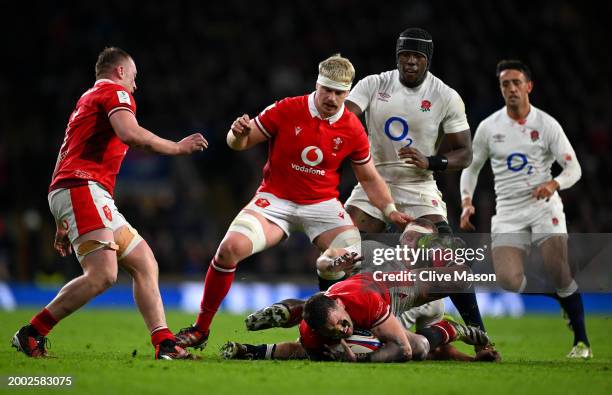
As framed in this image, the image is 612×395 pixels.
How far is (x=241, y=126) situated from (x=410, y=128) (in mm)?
1778

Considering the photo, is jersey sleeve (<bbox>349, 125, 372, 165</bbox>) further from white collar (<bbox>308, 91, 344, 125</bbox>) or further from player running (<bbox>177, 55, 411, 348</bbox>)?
white collar (<bbox>308, 91, 344, 125</bbox>)

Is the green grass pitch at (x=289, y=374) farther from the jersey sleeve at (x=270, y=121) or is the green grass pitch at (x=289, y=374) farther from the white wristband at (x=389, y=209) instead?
the jersey sleeve at (x=270, y=121)

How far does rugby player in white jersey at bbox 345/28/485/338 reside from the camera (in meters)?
8.52

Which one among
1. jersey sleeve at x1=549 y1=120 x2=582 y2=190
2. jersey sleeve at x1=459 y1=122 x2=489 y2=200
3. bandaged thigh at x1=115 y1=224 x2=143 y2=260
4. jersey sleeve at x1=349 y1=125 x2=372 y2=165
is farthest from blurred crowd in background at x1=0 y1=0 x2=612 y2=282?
bandaged thigh at x1=115 y1=224 x2=143 y2=260

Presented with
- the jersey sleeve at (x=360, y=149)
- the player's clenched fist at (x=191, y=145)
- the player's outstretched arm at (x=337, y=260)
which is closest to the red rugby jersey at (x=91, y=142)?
the player's clenched fist at (x=191, y=145)

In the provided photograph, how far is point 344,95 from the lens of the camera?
7727 mm

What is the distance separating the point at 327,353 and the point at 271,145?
1818 mm

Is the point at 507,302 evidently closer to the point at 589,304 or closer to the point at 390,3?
the point at 589,304

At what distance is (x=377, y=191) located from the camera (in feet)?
26.6

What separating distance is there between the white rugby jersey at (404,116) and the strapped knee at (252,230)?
156 cm

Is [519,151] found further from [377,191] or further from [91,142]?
[91,142]

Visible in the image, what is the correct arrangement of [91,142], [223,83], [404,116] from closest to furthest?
[91,142] → [404,116] → [223,83]

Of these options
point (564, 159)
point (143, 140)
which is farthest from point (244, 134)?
point (564, 159)

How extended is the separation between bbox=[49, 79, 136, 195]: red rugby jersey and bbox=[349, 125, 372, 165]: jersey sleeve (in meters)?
1.86
